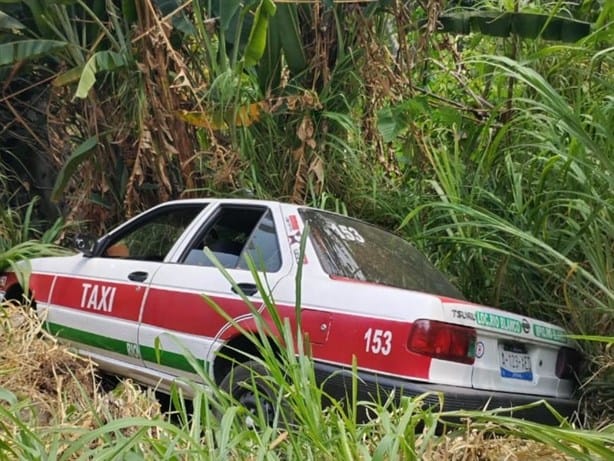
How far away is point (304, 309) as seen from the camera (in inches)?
151

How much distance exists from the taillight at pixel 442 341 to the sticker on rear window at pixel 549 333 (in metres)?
0.60

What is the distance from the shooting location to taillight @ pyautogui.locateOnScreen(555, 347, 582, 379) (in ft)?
13.8

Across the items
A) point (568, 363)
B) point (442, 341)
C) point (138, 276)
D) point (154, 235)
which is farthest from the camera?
point (154, 235)

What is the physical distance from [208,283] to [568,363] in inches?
82.4

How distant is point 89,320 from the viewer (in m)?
5.11

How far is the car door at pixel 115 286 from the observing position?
4.82 m

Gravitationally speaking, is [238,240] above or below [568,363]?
above

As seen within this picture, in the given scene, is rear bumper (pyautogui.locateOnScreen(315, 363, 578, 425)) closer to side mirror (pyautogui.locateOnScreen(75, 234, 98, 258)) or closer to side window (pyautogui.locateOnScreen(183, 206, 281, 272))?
side window (pyautogui.locateOnScreen(183, 206, 281, 272))

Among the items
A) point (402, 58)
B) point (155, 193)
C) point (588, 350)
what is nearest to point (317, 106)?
point (402, 58)

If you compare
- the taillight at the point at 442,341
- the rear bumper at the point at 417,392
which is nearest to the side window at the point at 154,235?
the rear bumper at the point at 417,392

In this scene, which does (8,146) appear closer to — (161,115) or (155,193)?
(155,193)

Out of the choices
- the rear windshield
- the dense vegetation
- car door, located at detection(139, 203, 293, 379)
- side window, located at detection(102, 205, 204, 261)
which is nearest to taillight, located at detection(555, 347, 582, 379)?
the rear windshield

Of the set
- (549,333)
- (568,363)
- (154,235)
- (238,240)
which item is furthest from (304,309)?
(154,235)

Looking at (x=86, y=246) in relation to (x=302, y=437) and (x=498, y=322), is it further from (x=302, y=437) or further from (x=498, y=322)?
(x=302, y=437)
